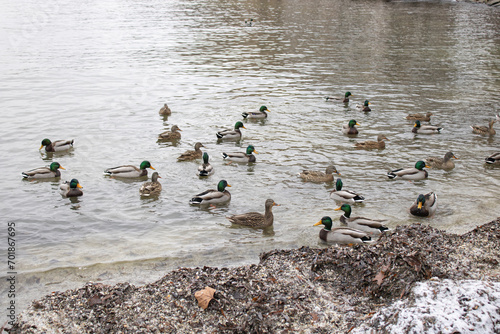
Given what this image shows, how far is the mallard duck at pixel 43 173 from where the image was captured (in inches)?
533

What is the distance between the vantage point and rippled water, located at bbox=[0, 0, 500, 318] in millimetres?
10211

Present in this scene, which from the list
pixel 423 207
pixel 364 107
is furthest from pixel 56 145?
pixel 364 107

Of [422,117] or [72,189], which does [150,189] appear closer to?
[72,189]

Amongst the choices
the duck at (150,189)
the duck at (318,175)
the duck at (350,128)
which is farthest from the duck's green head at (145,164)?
the duck at (350,128)

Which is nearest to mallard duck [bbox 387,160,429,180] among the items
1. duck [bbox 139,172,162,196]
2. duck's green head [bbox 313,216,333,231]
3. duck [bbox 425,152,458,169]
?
duck [bbox 425,152,458,169]

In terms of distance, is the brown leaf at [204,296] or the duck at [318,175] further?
the duck at [318,175]

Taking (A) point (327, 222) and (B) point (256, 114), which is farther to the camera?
(B) point (256, 114)

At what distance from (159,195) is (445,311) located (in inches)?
324

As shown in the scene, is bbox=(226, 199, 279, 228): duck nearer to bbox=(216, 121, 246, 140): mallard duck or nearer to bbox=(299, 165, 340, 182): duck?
bbox=(299, 165, 340, 182): duck

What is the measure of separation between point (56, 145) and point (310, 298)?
11.2 metres

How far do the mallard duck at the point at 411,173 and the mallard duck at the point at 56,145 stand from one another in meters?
10.0

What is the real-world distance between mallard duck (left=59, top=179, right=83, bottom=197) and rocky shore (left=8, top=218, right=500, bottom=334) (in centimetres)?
536

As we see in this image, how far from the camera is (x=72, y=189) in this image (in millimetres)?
12414

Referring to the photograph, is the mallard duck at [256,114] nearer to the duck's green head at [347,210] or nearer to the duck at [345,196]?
the duck at [345,196]
